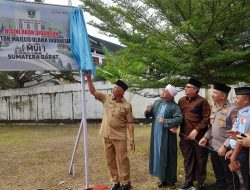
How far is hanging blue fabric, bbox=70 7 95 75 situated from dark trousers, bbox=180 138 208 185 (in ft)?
6.48

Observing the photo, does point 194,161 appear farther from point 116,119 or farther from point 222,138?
point 116,119

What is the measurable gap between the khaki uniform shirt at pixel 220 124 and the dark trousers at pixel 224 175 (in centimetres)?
18

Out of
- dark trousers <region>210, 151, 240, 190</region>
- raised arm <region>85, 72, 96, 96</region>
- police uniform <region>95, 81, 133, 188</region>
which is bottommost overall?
dark trousers <region>210, 151, 240, 190</region>

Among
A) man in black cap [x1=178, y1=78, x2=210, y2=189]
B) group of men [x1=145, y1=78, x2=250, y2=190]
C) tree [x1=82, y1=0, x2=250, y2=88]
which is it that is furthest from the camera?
tree [x1=82, y1=0, x2=250, y2=88]

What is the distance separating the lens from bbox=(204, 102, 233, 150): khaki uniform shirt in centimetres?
538

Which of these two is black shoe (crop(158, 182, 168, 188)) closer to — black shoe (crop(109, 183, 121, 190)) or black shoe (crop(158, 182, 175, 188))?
black shoe (crop(158, 182, 175, 188))

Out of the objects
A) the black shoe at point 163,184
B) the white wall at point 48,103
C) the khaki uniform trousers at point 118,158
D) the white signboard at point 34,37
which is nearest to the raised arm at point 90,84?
the white signboard at point 34,37

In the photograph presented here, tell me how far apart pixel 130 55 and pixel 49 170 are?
2.94m

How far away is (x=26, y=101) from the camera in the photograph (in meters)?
21.6

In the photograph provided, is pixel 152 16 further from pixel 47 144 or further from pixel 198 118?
pixel 47 144

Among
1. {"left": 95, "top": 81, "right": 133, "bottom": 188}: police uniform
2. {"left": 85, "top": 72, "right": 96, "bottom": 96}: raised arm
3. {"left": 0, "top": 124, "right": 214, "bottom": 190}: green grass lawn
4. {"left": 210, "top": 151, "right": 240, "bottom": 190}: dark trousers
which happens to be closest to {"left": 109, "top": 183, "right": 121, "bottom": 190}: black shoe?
{"left": 95, "top": 81, "right": 133, "bottom": 188}: police uniform

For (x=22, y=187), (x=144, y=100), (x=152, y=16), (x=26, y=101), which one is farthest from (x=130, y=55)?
(x=26, y=101)

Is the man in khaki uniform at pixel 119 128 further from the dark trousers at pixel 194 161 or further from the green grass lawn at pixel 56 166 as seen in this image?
the dark trousers at pixel 194 161

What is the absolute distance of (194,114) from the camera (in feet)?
20.6
